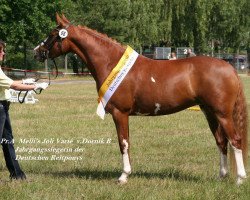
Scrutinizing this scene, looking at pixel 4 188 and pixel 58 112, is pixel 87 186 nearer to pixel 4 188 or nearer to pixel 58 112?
pixel 4 188

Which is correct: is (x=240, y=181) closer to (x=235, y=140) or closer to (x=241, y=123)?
(x=235, y=140)

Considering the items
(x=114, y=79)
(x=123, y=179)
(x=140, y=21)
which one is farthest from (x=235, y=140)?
(x=140, y=21)

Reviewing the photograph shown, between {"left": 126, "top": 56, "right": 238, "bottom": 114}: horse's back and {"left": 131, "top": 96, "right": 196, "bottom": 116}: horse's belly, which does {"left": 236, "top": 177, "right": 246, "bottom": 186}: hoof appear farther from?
{"left": 131, "top": 96, "right": 196, "bottom": 116}: horse's belly

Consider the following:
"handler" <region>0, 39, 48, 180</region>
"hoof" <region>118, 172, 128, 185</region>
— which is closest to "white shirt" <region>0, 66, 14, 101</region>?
"handler" <region>0, 39, 48, 180</region>

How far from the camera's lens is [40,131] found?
13156 millimetres

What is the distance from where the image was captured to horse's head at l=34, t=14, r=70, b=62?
835 cm

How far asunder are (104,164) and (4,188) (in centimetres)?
244

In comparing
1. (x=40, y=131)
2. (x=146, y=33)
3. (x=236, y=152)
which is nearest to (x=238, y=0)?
(x=146, y=33)

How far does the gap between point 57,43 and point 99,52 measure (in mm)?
732

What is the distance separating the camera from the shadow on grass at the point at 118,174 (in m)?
8.45

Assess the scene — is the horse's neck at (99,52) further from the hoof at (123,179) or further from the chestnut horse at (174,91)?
the hoof at (123,179)

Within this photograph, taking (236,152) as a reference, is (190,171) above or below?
below

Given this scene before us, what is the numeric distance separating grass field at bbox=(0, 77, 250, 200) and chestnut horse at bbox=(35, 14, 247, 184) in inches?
25.9

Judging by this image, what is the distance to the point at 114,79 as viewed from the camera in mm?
8055
